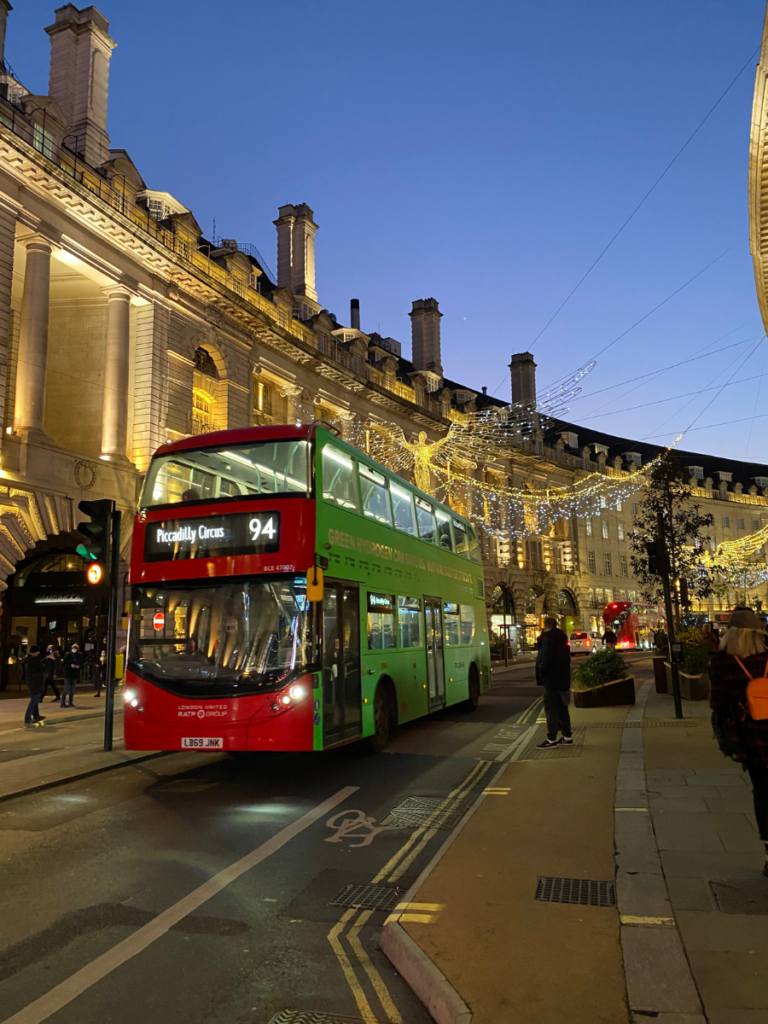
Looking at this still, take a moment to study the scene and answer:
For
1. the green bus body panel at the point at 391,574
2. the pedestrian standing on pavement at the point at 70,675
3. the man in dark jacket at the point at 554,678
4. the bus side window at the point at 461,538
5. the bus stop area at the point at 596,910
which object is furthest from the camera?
the pedestrian standing on pavement at the point at 70,675

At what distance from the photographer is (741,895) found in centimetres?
465

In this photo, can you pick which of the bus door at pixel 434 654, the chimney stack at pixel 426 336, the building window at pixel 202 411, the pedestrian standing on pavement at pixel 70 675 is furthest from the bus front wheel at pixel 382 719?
the chimney stack at pixel 426 336

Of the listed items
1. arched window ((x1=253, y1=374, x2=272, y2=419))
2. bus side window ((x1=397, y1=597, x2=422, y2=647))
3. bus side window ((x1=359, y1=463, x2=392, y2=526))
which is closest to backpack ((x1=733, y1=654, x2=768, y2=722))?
bus side window ((x1=359, y1=463, x2=392, y2=526))

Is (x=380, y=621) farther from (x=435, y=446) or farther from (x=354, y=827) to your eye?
(x=435, y=446)

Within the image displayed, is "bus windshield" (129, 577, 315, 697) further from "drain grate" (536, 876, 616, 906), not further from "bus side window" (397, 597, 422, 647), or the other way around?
"drain grate" (536, 876, 616, 906)

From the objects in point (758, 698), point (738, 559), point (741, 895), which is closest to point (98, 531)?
point (758, 698)

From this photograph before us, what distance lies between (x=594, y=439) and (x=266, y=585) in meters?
69.1

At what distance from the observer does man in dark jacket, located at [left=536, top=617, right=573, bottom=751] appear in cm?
1029

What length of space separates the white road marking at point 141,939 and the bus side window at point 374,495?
16.5ft

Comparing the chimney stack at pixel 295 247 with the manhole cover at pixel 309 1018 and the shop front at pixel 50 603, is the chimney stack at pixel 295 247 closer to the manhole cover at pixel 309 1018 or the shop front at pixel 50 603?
the shop front at pixel 50 603

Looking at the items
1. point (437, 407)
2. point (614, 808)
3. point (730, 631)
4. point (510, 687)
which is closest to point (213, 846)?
point (614, 808)

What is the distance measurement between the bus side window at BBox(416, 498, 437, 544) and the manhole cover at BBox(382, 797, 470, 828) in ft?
20.5

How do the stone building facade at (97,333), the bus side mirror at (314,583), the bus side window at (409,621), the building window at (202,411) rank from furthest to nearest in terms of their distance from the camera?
the building window at (202,411) → the stone building facade at (97,333) → the bus side window at (409,621) → the bus side mirror at (314,583)

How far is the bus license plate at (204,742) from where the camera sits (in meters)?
8.30
